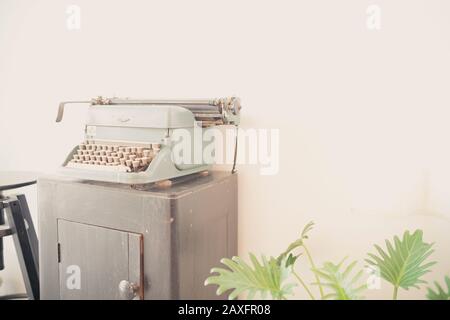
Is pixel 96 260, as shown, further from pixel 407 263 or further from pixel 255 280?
pixel 407 263

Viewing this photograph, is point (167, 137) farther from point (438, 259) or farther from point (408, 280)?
point (438, 259)

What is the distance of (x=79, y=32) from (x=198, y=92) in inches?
36.0

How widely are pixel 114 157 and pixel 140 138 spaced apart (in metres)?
0.13

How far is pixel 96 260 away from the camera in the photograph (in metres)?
1.43

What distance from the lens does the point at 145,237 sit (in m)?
1.32

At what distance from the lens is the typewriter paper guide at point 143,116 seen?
144cm

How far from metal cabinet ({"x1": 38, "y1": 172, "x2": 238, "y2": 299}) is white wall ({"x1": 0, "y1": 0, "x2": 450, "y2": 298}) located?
0.34m

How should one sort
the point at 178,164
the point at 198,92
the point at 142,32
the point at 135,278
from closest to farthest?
the point at 135,278 → the point at 178,164 → the point at 198,92 → the point at 142,32

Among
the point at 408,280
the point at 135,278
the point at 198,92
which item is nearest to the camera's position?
the point at 408,280

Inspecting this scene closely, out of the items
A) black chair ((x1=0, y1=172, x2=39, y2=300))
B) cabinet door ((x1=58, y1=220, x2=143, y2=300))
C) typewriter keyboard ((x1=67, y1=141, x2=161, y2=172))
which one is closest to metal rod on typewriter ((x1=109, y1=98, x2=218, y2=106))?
typewriter keyboard ((x1=67, y1=141, x2=161, y2=172))

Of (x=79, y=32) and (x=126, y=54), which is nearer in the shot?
(x=126, y=54)

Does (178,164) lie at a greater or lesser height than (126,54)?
lesser

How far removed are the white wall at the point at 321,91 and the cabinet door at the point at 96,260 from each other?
65cm

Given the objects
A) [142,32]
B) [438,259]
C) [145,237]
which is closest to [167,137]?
[145,237]
